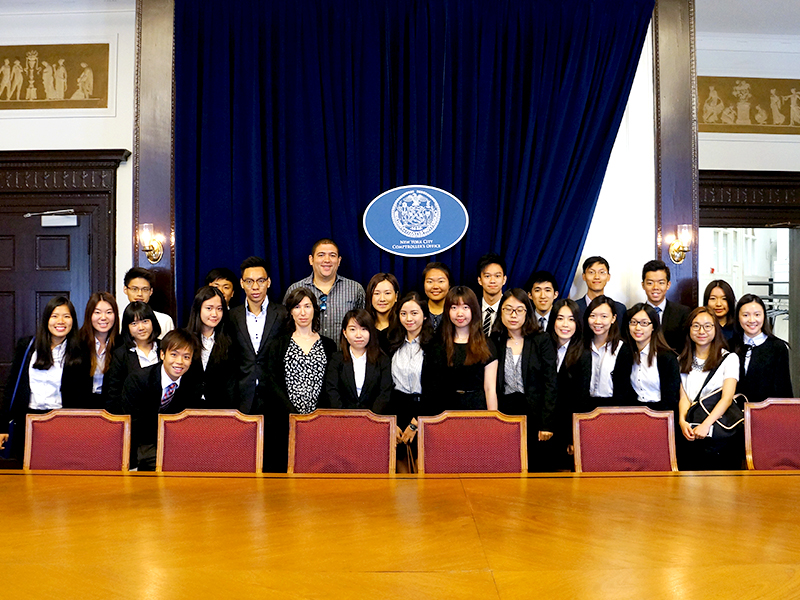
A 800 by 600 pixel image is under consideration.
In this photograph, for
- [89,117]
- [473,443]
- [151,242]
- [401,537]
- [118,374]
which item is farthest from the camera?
[89,117]

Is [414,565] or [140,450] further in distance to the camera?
[140,450]

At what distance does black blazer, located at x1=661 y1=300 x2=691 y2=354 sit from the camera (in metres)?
4.27

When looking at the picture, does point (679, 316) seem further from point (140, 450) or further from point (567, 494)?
point (140, 450)

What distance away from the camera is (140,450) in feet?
10.8

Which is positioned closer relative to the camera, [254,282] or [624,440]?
[624,440]

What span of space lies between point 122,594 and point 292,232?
334cm

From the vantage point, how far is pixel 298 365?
11.8 ft

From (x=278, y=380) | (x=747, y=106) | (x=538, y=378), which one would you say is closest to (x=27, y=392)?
(x=278, y=380)

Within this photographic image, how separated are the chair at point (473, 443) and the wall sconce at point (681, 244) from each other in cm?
248

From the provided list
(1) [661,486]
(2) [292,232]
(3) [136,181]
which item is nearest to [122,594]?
(1) [661,486]

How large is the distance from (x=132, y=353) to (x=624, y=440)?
2.41 meters

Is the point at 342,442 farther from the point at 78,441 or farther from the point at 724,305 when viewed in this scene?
the point at 724,305

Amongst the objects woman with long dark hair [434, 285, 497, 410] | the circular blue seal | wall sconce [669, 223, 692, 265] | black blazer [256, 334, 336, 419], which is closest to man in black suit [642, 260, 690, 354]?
wall sconce [669, 223, 692, 265]

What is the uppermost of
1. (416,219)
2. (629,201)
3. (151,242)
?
(629,201)
